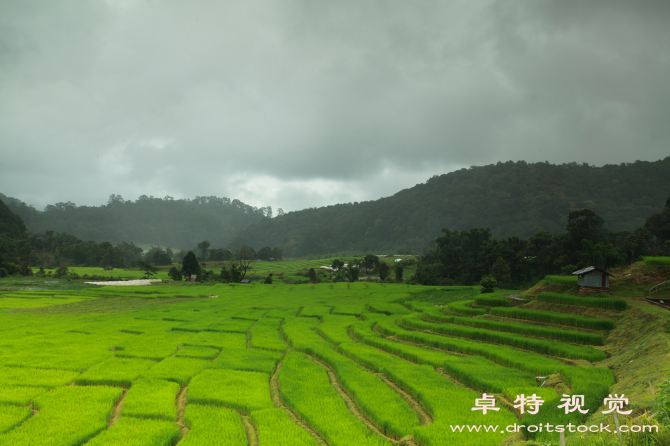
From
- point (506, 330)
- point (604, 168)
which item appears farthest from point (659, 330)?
point (604, 168)

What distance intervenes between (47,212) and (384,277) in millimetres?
206481

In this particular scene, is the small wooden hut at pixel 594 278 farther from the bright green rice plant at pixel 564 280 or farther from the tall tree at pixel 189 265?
the tall tree at pixel 189 265

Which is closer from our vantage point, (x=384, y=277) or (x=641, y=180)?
(x=384, y=277)

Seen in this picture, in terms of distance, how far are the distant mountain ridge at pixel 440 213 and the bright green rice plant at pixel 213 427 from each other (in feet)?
327

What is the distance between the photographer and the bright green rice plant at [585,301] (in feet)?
48.1

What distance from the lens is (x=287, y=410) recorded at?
28.7 feet

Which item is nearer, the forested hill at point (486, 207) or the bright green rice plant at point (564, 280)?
the bright green rice plant at point (564, 280)

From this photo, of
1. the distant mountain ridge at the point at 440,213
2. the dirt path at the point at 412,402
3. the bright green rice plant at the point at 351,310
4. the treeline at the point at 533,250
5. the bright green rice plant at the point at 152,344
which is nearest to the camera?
the dirt path at the point at 412,402

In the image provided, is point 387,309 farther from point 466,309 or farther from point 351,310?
point 466,309

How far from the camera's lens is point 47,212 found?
617ft

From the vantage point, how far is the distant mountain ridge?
108125mm

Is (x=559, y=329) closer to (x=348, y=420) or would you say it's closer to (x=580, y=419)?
(x=580, y=419)

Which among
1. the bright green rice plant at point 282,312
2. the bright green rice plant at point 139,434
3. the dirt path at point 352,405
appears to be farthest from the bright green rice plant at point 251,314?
the bright green rice plant at point 139,434

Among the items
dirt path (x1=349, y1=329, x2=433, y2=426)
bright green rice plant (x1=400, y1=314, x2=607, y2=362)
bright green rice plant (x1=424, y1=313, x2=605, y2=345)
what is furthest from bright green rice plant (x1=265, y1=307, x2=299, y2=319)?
dirt path (x1=349, y1=329, x2=433, y2=426)
